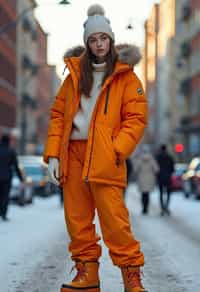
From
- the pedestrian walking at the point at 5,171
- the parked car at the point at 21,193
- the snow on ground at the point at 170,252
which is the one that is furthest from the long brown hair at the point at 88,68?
the parked car at the point at 21,193

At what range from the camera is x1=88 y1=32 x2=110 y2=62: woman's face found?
273 inches

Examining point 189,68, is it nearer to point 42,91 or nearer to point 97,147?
point 42,91

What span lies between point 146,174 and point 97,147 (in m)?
17.3

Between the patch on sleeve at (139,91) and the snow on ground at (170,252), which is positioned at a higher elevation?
the patch on sleeve at (139,91)

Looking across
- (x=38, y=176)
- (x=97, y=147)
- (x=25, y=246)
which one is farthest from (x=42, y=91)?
(x=97, y=147)

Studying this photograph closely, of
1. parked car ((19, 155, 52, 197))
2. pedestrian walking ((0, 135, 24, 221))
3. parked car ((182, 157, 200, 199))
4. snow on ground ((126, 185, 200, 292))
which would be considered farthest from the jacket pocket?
parked car ((19, 155, 52, 197))

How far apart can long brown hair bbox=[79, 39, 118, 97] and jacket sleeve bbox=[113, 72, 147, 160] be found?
165 millimetres

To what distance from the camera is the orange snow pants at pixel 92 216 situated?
673 cm

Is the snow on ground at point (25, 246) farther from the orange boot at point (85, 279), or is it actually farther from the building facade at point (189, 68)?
the building facade at point (189, 68)

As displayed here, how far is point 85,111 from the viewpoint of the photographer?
6.87 metres

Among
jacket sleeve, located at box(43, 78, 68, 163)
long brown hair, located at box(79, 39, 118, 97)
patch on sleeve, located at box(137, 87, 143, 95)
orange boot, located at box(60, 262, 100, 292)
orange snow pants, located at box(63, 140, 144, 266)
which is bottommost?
orange boot, located at box(60, 262, 100, 292)

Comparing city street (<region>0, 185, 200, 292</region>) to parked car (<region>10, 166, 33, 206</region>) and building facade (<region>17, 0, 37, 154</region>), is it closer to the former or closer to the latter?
parked car (<region>10, 166, 33, 206</region>)

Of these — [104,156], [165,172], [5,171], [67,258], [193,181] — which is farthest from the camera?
[193,181]

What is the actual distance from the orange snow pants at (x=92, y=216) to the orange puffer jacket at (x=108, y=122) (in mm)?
70
